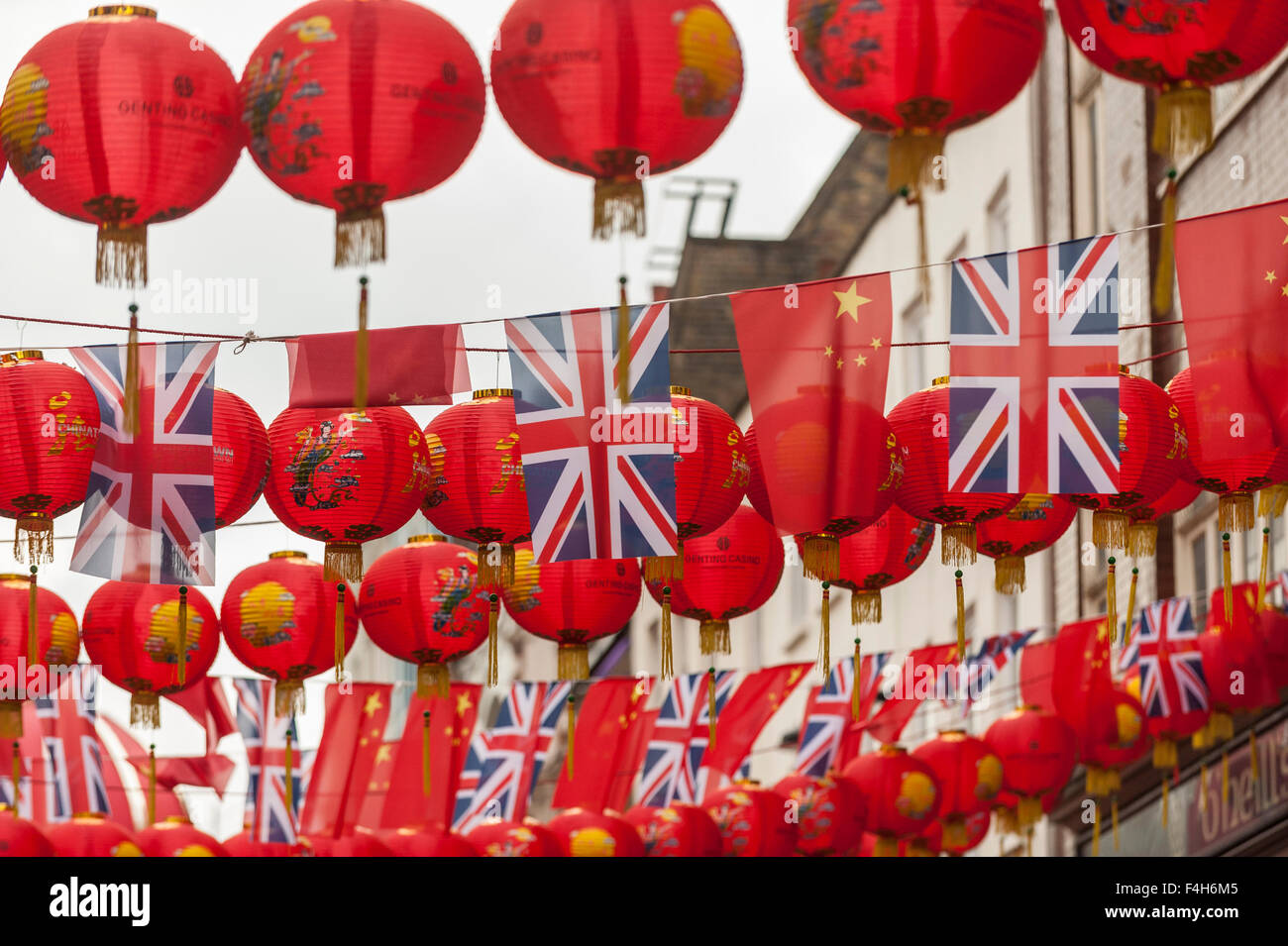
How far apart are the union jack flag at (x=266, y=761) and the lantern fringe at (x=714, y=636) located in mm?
4745

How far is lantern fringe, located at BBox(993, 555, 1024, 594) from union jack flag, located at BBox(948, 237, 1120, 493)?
6.57 feet

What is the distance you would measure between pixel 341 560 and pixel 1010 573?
12.3ft

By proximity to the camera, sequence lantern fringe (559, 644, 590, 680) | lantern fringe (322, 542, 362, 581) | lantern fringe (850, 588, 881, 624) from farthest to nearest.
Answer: lantern fringe (559, 644, 590, 680) < lantern fringe (850, 588, 881, 624) < lantern fringe (322, 542, 362, 581)

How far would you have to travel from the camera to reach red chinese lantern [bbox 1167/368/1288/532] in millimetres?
11352

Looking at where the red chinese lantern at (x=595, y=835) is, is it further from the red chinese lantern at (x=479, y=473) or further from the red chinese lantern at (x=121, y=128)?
the red chinese lantern at (x=121, y=128)

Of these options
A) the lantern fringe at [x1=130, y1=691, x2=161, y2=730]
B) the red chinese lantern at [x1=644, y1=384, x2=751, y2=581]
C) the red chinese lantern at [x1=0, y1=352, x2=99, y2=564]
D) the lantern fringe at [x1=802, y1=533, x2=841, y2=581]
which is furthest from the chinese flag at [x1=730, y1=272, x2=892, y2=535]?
the lantern fringe at [x1=130, y1=691, x2=161, y2=730]

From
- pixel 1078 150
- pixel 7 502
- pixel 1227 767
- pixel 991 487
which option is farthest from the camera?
pixel 1078 150

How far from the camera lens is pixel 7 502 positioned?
417 inches

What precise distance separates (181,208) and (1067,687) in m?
8.84

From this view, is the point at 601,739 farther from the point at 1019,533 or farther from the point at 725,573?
the point at 1019,533

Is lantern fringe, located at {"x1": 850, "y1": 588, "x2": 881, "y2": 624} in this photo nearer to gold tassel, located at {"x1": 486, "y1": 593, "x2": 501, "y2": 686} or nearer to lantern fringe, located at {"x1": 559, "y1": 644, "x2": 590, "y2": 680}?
lantern fringe, located at {"x1": 559, "y1": 644, "x2": 590, "y2": 680}

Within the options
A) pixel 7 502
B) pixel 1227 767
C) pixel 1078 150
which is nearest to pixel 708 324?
pixel 1078 150

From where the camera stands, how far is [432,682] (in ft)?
41.9

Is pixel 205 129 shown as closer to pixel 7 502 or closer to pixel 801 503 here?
pixel 7 502
